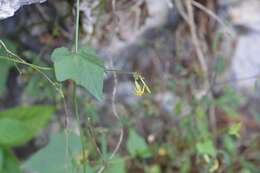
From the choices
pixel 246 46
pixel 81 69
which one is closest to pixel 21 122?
pixel 81 69

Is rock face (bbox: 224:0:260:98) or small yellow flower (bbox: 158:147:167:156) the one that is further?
rock face (bbox: 224:0:260:98)

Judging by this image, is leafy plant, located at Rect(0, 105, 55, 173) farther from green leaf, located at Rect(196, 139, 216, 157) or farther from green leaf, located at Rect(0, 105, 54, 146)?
green leaf, located at Rect(196, 139, 216, 157)

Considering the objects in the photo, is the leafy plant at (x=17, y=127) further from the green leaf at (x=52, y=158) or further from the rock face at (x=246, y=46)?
the rock face at (x=246, y=46)

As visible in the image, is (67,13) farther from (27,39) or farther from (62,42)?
(27,39)

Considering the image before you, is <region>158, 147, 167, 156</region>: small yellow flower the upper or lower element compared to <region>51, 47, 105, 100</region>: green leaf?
lower

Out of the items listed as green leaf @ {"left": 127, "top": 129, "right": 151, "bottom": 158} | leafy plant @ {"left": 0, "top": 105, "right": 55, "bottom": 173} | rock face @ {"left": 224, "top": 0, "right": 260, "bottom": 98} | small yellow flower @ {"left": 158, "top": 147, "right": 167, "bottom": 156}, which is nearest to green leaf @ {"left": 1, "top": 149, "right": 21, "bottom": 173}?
leafy plant @ {"left": 0, "top": 105, "right": 55, "bottom": 173}

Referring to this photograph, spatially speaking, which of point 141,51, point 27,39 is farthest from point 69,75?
point 141,51
